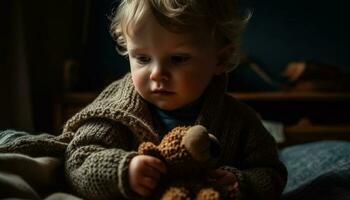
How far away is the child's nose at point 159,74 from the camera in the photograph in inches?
36.3

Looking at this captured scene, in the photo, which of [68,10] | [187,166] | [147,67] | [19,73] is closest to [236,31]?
[147,67]

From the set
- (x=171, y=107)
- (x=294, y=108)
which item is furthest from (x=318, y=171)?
(x=294, y=108)

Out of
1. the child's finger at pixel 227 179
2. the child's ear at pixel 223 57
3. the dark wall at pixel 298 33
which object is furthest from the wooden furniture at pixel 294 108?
the child's finger at pixel 227 179

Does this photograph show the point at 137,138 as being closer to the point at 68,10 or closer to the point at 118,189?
the point at 118,189

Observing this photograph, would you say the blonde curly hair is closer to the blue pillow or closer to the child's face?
the child's face

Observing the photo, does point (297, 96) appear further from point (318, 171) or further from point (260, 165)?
point (260, 165)

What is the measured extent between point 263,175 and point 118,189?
30 cm

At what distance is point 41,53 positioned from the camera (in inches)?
95.0

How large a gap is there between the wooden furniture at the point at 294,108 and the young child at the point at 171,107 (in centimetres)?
123

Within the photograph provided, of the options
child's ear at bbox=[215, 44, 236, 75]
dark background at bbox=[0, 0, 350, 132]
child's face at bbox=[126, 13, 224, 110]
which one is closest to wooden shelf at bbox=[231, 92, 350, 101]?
dark background at bbox=[0, 0, 350, 132]

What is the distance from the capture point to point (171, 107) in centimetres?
99

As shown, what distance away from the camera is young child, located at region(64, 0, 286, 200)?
87 centimetres

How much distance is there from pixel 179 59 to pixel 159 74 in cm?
6

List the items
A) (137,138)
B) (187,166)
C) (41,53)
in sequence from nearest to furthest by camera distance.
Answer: (187,166) → (137,138) → (41,53)
